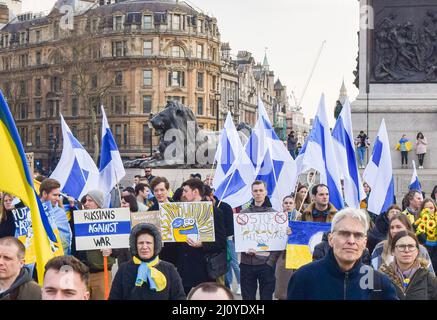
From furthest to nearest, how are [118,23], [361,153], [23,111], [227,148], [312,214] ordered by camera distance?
[23,111] → [118,23] → [361,153] → [227,148] → [312,214]

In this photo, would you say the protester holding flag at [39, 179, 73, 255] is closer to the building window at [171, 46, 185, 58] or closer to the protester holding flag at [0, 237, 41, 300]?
the protester holding flag at [0, 237, 41, 300]

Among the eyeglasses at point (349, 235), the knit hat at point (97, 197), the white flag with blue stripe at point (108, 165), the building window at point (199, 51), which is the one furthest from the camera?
the building window at point (199, 51)

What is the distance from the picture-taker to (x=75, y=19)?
76250 mm

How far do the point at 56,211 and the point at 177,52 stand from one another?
3166 inches

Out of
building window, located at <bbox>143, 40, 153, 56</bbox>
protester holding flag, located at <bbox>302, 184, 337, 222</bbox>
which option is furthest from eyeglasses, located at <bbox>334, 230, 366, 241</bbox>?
building window, located at <bbox>143, 40, 153, 56</bbox>

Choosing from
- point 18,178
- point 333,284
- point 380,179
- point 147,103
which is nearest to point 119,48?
point 147,103

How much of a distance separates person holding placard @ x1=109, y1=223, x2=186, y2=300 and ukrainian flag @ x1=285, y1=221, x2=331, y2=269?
2509 millimetres

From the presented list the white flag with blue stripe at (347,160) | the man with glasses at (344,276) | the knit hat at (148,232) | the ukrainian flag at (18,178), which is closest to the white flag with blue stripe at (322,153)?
the white flag with blue stripe at (347,160)

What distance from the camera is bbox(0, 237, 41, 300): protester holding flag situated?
518 cm

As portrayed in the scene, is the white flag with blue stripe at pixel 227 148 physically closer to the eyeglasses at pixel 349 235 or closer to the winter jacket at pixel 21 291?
the winter jacket at pixel 21 291

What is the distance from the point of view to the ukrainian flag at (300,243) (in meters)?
8.41

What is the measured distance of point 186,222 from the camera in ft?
27.4

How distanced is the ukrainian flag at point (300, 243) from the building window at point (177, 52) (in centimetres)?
7999

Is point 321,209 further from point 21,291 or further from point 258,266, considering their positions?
point 21,291
